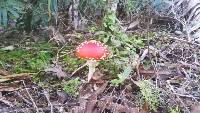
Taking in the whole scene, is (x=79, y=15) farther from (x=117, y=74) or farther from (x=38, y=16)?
(x=117, y=74)

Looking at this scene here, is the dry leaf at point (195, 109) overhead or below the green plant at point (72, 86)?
below

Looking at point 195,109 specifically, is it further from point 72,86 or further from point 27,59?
point 27,59

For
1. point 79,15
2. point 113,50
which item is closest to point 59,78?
point 113,50

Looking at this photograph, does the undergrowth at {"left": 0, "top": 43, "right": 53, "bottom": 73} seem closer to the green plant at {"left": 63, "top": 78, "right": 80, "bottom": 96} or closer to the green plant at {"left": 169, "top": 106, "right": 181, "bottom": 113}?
the green plant at {"left": 63, "top": 78, "right": 80, "bottom": 96}

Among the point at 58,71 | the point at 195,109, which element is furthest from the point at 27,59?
the point at 195,109

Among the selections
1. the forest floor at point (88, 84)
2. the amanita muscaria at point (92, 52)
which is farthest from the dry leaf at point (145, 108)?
the amanita muscaria at point (92, 52)

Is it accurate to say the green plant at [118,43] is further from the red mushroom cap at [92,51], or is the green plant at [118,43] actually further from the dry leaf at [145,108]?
the dry leaf at [145,108]
